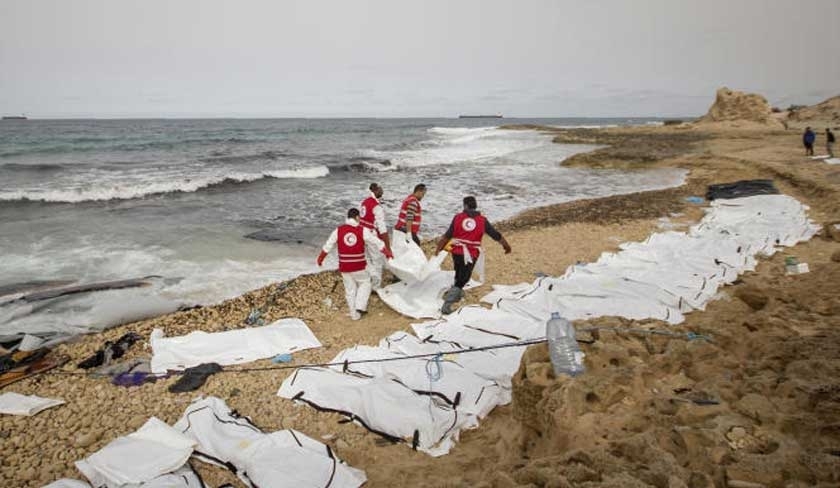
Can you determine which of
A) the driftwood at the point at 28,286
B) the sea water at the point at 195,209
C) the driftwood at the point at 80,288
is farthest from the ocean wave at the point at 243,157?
the driftwood at the point at 80,288

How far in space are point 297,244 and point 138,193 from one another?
419 inches

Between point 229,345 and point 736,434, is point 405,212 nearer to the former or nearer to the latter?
point 229,345

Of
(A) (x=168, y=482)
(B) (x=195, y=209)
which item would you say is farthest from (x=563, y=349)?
(B) (x=195, y=209)

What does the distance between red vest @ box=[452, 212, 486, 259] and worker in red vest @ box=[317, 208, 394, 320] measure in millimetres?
1062

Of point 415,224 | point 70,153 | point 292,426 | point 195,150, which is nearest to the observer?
point 292,426

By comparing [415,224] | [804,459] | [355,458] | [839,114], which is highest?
[839,114]

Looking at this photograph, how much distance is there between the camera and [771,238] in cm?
836

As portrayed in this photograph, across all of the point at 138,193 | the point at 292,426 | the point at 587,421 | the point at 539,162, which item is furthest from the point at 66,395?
the point at 539,162

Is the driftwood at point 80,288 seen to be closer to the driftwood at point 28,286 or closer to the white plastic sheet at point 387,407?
the driftwood at point 28,286

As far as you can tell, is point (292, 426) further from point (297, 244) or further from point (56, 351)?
point (297, 244)

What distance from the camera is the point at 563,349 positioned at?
11.8 feet

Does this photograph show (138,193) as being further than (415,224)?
Yes

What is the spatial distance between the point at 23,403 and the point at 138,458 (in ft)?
6.43

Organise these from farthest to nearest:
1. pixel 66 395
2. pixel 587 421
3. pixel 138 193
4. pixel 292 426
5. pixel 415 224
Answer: pixel 138 193 < pixel 415 224 < pixel 66 395 < pixel 292 426 < pixel 587 421
